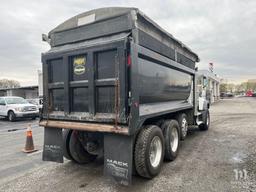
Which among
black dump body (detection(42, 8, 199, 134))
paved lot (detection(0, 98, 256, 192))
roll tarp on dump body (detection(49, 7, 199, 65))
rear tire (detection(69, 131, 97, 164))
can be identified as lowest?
paved lot (detection(0, 98, 256, 192))

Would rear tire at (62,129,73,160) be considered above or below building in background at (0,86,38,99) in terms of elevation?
below

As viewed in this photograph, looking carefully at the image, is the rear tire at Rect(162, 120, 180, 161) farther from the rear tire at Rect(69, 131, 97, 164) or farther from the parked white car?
the parked white car

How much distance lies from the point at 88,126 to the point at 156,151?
1.53 metres

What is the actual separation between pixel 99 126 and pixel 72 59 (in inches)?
58.8

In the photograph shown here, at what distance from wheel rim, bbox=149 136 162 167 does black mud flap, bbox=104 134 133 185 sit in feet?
2.72

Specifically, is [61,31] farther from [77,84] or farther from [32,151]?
[32,151]

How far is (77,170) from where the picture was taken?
15.8 ft

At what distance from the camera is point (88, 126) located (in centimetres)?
405

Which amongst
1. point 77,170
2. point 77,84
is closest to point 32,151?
point 77,170

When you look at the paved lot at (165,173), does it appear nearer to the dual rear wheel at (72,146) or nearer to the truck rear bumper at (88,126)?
the dual rear wheel at (72,146)

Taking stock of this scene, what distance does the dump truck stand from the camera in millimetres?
3639

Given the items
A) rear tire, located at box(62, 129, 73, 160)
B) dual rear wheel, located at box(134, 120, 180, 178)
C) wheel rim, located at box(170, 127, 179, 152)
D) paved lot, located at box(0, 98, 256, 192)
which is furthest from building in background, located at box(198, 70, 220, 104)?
rear tire, located at box(62, 129, 73, 160)

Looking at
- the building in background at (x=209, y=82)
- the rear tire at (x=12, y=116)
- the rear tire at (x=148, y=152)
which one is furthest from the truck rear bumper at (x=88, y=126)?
the rear tire at (x=12, y=116)

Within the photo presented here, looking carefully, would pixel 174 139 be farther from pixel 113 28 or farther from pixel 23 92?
pixel 23 92
